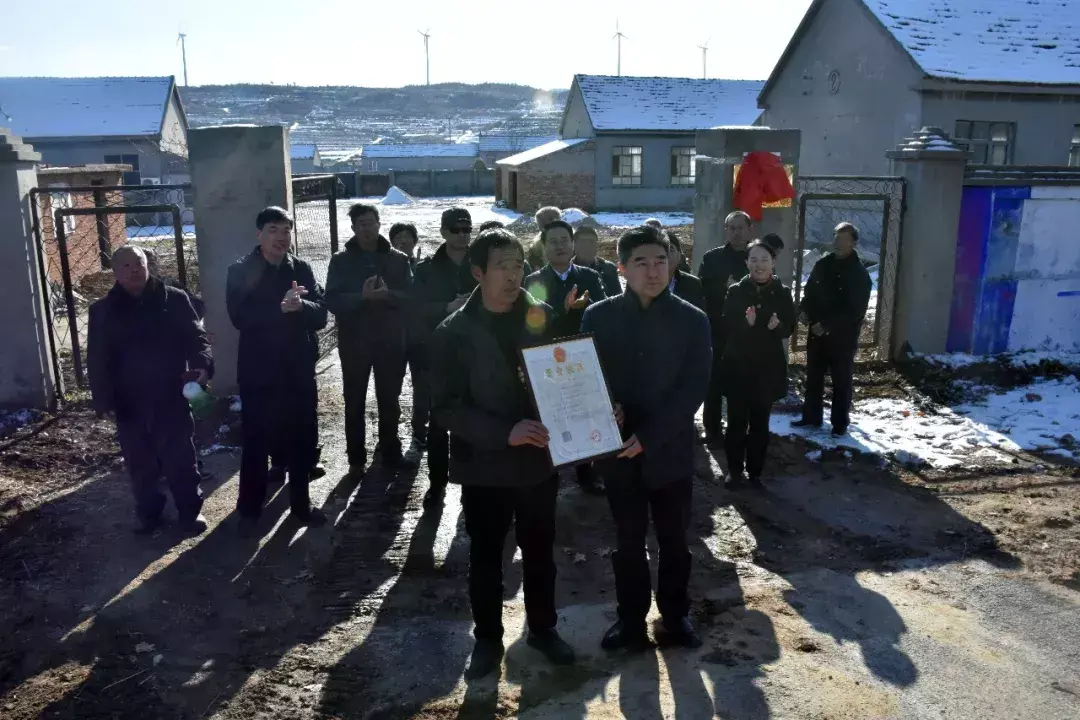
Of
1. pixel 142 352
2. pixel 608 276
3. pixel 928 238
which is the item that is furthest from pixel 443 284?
pixel 928 238

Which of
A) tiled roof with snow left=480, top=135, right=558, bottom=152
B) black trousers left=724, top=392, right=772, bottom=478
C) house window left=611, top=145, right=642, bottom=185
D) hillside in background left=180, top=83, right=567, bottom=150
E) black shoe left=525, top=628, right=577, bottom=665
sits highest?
hillside in background left=180, top=83, right=567, bottom=150

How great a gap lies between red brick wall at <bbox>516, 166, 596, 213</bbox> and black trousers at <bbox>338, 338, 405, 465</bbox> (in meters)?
29.1

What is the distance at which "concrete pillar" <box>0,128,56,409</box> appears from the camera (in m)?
7.46

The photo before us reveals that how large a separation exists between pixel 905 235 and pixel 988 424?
2287mm

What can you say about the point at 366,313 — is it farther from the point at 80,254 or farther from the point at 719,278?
the point at 80,254

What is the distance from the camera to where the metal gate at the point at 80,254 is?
7.75 meters

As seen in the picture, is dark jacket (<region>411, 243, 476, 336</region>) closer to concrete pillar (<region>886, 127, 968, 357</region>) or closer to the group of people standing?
the group of people standing

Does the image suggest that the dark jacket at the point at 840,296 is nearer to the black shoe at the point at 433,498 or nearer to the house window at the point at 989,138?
the black shoe at the point at 433,498

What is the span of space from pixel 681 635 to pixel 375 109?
372ft

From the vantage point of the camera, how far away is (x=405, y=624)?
426cm

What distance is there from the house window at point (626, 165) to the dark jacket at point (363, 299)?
30.0 m

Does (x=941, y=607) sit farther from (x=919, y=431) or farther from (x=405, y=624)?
(x=919, y=431)

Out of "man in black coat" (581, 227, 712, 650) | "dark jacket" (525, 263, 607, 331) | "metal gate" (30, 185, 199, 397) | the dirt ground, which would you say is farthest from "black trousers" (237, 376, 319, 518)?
"man in black coat" (581, 227, 712, 650)

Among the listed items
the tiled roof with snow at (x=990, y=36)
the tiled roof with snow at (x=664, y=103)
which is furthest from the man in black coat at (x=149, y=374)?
the tiled roof with snow at (x=664, y=103)
